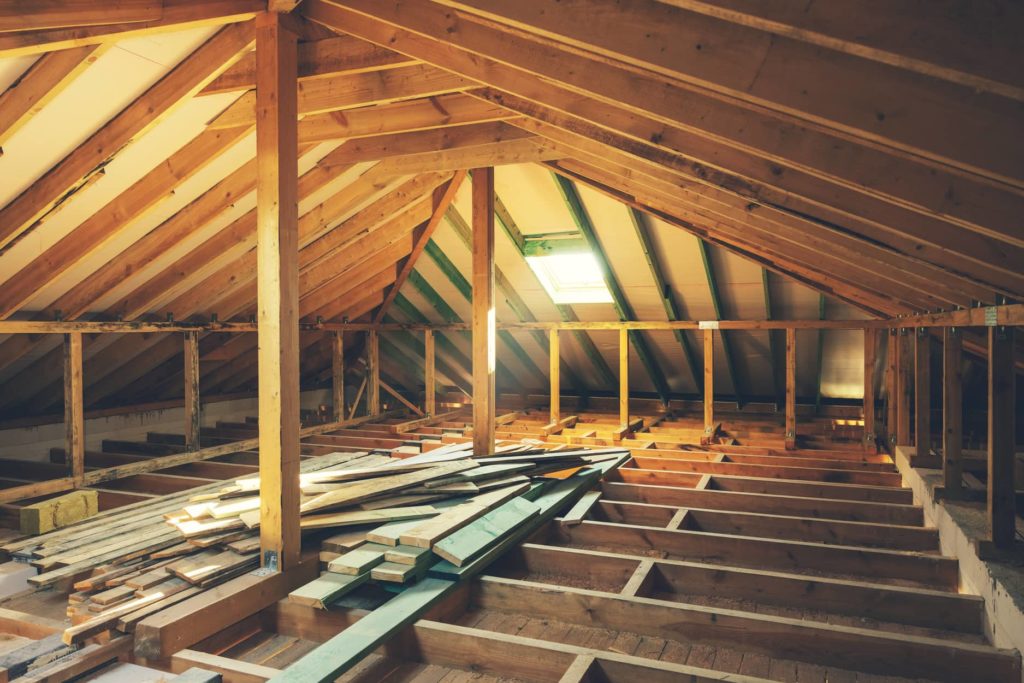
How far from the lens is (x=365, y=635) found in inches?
108

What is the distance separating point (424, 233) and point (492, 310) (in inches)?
90.9

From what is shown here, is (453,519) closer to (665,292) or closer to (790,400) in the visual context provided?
(665,292)

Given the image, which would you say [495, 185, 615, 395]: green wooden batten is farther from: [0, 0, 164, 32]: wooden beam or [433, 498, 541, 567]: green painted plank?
[0, 0, 164, 32]: wooden beam

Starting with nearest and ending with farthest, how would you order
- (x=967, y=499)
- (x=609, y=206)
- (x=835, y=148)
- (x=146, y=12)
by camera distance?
(x=835, y=148), (x=146, y=12), (x=967, y=499), (x=609, y=206)

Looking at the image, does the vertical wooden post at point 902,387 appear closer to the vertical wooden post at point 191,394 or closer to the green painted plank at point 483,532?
the green painted plank at point 483,532

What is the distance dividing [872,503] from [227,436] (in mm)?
6784

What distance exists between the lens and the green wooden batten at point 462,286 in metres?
8.51

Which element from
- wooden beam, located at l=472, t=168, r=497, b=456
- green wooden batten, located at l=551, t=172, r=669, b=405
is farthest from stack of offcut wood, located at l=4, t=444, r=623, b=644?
green wooden batten, located at l=551, t=172, r=669, b=405

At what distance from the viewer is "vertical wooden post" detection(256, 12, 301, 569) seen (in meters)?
3.31

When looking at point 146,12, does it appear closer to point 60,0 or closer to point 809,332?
point 60,0

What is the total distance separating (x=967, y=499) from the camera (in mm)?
4109

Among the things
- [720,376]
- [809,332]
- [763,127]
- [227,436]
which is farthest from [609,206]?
[227,436]

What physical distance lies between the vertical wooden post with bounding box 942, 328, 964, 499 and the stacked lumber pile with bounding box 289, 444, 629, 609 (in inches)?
93.6

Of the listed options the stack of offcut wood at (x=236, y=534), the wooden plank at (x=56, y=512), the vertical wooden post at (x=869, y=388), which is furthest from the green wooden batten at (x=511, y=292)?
the wooden plank at (x=56, y=512)
